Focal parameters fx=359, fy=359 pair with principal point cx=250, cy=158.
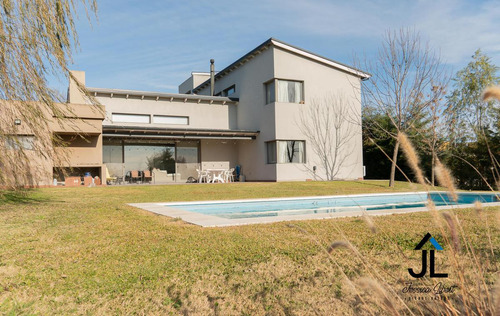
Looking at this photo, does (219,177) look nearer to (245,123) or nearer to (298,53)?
(245,123)

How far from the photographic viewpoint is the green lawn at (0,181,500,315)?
250 cm

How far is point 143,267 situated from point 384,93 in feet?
50.6

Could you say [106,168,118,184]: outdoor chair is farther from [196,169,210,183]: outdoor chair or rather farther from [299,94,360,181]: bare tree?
[299,94,360,181]: bare tree

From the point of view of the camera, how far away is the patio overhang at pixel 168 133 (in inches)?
670

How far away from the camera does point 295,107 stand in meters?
18.7

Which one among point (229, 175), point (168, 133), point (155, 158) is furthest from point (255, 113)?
point (155, 158)

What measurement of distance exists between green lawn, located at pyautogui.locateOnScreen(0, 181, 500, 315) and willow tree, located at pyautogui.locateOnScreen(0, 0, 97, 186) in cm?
181

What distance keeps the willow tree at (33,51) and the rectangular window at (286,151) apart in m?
13.4

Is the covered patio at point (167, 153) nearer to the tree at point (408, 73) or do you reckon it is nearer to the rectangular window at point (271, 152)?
the rectangular window at point (271, 152)

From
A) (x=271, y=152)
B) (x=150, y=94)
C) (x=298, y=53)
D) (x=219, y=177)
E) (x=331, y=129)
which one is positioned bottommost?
(x=219, y=177)

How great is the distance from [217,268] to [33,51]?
12.9 feet

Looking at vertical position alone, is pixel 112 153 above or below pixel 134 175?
above

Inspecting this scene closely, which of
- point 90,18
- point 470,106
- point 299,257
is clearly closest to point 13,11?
point 90,18

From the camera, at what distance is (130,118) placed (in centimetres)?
1909
